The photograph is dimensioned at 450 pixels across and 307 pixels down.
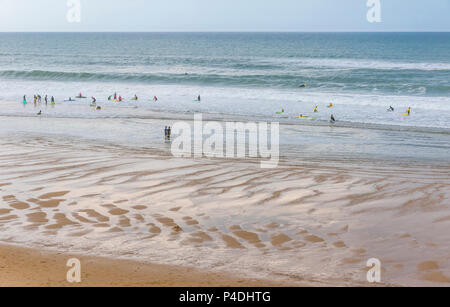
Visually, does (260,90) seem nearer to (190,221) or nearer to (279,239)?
(190,221)

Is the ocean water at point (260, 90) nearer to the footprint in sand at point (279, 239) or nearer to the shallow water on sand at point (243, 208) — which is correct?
the shallow water on sand at point (243, 208)

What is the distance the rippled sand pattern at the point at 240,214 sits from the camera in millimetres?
10273

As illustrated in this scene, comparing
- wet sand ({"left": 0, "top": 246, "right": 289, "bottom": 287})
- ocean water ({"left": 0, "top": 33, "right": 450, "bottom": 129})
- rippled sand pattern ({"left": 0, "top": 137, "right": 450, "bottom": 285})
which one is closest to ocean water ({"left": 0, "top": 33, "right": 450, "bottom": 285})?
rippled sand pattern ({"left": 0, "top": 137, "right": 450, "bottom": 285})

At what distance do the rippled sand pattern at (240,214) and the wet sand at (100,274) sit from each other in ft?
1.67

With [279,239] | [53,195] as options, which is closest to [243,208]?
[279,239]

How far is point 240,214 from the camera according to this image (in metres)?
13.2

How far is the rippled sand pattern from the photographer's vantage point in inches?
404

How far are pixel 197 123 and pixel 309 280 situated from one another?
72.6 feet

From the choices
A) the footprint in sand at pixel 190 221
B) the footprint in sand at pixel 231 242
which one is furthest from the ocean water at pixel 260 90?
the footprint in sand at pixel 231 242

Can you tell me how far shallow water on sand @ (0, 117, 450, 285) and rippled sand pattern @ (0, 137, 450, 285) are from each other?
4 centimetres

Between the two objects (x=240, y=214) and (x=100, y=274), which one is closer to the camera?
(x=100, y=274)

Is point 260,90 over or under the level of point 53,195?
over

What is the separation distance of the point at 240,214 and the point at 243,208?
0.53 meters

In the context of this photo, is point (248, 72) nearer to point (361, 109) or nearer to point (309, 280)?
point (361, 109)
